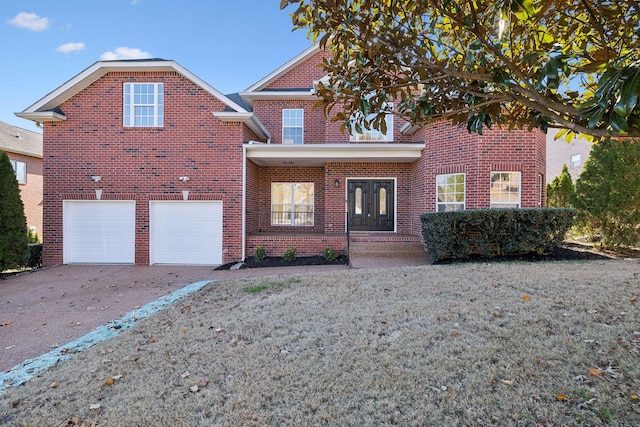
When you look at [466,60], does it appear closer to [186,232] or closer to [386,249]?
[386,249]

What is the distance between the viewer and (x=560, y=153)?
91.9 ft

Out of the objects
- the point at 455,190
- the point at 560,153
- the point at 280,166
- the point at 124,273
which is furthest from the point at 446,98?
the point at 560,153

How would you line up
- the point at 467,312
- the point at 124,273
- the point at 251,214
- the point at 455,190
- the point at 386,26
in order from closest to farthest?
1. the point at 386,26
2. the point at 467,312
3. the point at 124,273
4. the point at 455,190
5. the point at 251,214

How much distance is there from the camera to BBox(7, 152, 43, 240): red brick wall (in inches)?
723

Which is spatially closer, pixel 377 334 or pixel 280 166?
pixel 377 334

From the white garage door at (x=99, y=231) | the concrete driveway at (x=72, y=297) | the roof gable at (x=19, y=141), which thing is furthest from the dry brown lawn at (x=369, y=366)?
the roof gable at (x=19, y=141)

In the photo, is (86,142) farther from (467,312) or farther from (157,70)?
(467,312)

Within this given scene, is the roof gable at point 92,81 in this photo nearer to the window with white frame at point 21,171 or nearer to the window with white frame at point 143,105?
the window with white frame at point 143,105

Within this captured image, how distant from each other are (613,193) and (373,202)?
717cm

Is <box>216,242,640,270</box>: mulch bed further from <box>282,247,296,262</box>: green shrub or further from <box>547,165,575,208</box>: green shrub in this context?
<box>547,165,575,208</box>: green shrub

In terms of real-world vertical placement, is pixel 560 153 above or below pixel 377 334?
above

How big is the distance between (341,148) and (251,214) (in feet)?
12.9

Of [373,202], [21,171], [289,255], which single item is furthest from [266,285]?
[21,171]

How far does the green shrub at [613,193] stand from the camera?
32.0 feet
